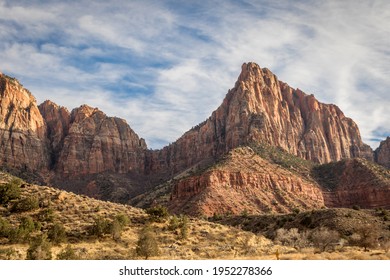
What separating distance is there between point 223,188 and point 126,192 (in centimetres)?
7891

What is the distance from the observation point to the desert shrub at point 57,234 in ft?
129

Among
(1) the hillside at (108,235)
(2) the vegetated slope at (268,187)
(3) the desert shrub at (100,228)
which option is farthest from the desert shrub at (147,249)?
(2) the vegetated slope at (268,187)

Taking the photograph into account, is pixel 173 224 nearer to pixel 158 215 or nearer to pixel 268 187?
pixel 158 215

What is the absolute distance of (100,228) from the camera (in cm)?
4225

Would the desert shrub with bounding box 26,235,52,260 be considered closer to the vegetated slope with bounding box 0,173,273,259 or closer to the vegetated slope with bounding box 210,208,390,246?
the vegetated slope with bounding box 0,173,273,259

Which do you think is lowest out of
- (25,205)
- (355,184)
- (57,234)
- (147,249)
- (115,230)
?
(147,249)

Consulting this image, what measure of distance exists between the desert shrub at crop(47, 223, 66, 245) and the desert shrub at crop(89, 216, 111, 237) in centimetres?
319

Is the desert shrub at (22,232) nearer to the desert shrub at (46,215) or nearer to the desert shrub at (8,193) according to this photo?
the desert shrub at (46,215)

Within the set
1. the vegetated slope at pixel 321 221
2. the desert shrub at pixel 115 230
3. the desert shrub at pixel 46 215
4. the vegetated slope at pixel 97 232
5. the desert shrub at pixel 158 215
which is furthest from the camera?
the vegetated slope at pixel 321 221

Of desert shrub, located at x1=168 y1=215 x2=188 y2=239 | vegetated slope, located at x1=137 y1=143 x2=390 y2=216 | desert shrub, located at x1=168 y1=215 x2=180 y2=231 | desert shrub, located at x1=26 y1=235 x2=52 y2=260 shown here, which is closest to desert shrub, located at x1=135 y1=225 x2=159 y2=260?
desert shrub, located at x1=26 y1=235 x2=52 y2=260

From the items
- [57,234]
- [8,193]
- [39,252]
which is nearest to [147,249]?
[39,252]

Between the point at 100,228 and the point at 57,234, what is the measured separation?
433 centimetres

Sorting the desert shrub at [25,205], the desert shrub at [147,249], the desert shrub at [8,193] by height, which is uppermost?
the desert shrub at [8,193]

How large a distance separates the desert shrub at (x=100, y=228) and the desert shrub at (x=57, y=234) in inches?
125
